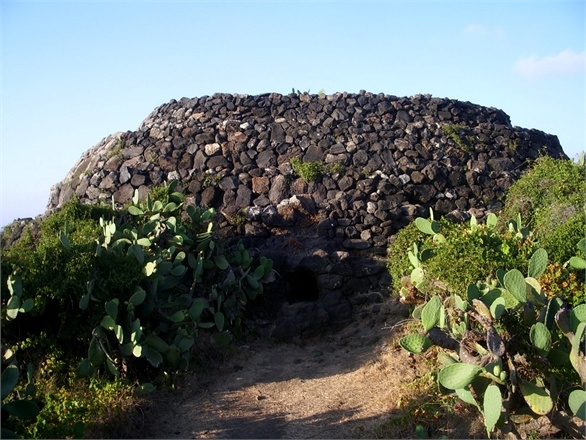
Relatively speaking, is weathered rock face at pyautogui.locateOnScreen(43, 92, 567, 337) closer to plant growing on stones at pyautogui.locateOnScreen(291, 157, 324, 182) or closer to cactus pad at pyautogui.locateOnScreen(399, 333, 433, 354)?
plant growing on stones at pyautogui.locateOnScreen(291, 157, 324, 182)

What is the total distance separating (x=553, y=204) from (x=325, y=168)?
11.7ft

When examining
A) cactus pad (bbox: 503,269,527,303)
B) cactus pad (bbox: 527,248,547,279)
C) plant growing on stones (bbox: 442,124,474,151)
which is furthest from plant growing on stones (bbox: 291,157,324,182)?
cactus pad (bbox: 503,269,527,303)

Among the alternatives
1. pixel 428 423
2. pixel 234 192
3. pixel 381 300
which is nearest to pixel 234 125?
pixel 234 192

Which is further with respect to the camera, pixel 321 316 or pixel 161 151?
pixel 161 151

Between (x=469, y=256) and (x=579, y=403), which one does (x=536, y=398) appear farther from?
(x=469, y=256)

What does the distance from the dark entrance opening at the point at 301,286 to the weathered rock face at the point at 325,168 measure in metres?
0.02

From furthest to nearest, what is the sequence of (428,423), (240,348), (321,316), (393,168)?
1. (393,168)
2. (321,316)
3. (240,348)
4. (428,423)

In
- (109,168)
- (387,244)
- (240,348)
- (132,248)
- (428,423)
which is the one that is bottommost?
(428,423)

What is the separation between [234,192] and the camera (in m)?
10.7

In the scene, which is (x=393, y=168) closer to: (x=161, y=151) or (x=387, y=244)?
(x=387, y=244)

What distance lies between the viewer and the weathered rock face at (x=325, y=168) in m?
9.88

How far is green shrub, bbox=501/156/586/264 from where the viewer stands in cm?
713

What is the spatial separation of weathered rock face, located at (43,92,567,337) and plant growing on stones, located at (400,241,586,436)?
356cm

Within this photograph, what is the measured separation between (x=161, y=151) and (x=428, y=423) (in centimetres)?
718
